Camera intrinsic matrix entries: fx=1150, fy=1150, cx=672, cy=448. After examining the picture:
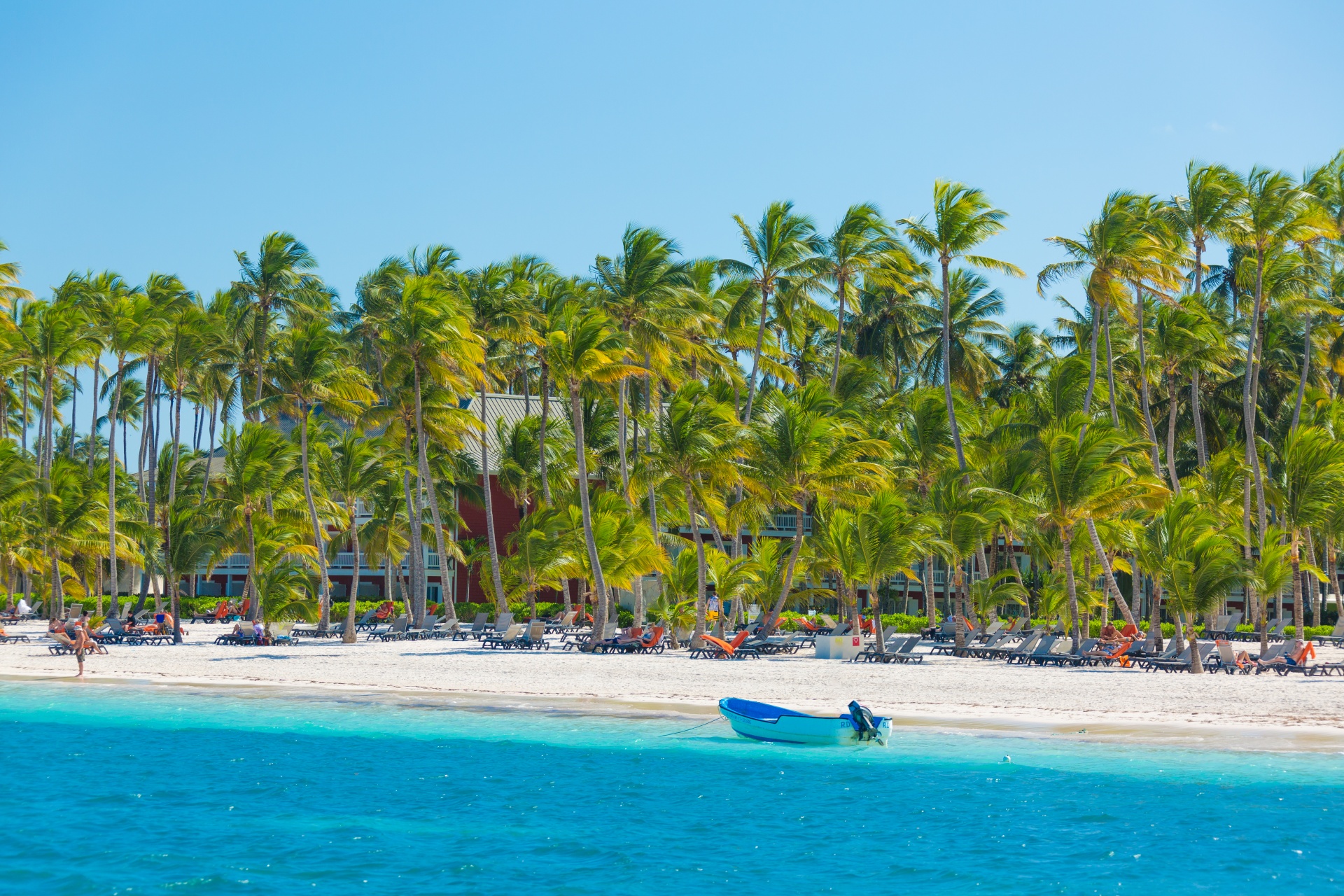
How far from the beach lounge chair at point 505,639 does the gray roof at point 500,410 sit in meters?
18.7

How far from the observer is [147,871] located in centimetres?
1056

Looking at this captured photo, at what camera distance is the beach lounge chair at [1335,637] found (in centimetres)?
3281

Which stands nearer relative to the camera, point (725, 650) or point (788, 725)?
point (788, 725)

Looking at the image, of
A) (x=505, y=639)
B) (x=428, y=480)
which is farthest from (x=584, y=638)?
(x=428, y=480)

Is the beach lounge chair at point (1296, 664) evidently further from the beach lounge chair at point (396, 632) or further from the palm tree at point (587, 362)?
the beach lounge chair at point (396, 632)

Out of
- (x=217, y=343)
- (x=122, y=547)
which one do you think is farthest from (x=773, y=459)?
(x=122, y=547)

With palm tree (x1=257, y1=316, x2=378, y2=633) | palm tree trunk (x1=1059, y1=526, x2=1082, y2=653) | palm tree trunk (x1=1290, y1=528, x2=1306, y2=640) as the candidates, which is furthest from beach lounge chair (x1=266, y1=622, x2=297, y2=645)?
palm tree trunk (x1=1290, y1=528, x2=1306, y2=640)

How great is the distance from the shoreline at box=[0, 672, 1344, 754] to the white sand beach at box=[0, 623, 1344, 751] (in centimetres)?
5

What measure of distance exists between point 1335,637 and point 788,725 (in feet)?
78.5

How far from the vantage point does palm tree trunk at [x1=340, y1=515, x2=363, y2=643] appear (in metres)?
34.2

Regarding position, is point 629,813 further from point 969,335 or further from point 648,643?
point 969,335

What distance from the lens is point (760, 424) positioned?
30297 mm

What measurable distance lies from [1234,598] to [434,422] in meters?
36.2

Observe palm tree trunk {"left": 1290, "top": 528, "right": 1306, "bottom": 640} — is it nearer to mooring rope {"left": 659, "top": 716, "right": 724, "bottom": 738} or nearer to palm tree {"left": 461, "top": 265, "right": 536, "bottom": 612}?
mooring rope {"left": 659, "top": 716, "right": 724, "bottom": 738}
